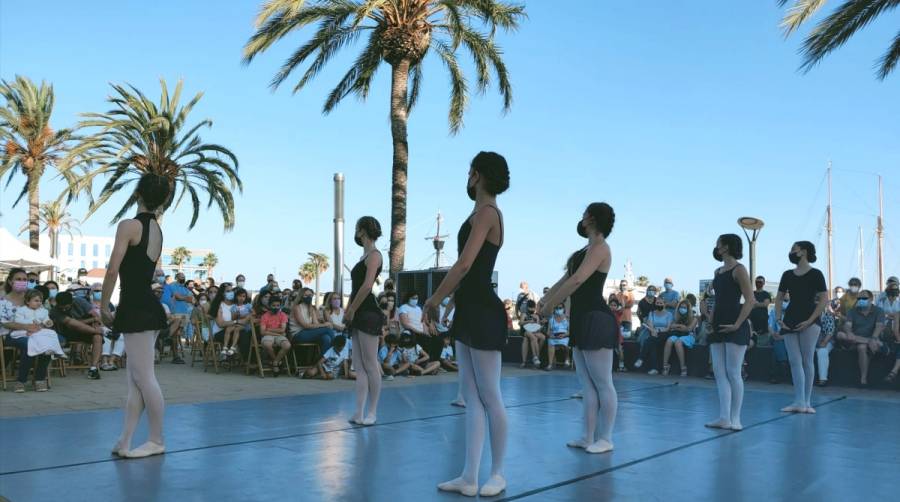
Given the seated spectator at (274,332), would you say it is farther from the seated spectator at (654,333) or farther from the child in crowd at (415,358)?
the seated spectator at (654,333)

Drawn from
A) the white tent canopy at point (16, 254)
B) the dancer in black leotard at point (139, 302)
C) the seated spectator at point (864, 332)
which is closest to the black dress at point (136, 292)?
the dancer in black leotard at point (139, 302)

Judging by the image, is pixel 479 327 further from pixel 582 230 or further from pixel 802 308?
pixel 802 308

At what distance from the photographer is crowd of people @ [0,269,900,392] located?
1034cm

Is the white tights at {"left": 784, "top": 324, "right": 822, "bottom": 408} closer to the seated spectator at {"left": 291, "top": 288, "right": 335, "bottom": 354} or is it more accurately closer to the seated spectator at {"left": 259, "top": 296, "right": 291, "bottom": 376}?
the seated spectator at {"left": 291, "top": 288, "right": 335, "bottom": 354}

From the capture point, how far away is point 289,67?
1684 centimetres

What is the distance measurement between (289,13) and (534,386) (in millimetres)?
9848

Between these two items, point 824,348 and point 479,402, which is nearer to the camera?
point 479,402

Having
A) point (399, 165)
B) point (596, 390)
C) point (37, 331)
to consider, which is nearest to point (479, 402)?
point (596, 390)

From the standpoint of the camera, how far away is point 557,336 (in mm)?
14031

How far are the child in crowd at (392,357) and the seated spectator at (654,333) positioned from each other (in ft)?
15.2

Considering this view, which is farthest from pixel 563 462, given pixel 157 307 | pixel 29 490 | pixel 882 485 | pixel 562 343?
pixel 562 343

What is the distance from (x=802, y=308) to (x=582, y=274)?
3.68m

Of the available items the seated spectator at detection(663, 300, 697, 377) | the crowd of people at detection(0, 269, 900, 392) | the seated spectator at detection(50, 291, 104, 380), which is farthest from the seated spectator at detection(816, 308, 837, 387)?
the seated spectator at detection(50, 291, 104, 380)

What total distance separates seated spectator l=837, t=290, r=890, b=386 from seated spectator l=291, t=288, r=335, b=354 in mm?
8322
